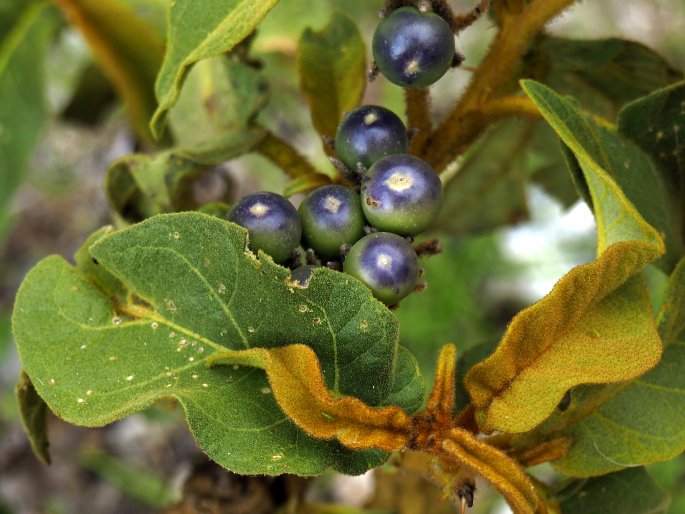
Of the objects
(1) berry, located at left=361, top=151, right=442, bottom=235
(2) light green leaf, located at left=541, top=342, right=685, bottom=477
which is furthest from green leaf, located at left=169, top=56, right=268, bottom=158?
(2) light green leaf, located at left=541, top=342, right=685, bottom=477

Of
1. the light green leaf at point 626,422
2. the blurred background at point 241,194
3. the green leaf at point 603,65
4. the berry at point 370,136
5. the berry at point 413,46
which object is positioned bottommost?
the blurred background at point 241,194

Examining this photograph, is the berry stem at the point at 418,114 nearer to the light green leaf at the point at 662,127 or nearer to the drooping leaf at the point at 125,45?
the light green leaf at the point at 662,127

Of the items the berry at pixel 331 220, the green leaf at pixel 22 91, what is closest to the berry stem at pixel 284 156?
Answer: the berry at pixel 331 220

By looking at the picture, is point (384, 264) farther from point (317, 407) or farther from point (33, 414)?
point (33, 414)


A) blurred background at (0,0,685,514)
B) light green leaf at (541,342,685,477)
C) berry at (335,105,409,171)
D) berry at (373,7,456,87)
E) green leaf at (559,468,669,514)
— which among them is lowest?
blurred background at (0,0,685,514)

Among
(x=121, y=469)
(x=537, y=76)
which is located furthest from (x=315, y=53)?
(x=121, y=469)

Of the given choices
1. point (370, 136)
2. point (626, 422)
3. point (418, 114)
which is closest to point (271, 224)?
point (370, 136)

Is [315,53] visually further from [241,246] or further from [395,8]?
[241,246]

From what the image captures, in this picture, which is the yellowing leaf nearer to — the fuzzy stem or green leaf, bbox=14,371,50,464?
green leaf, bbox=14,371,50,464
